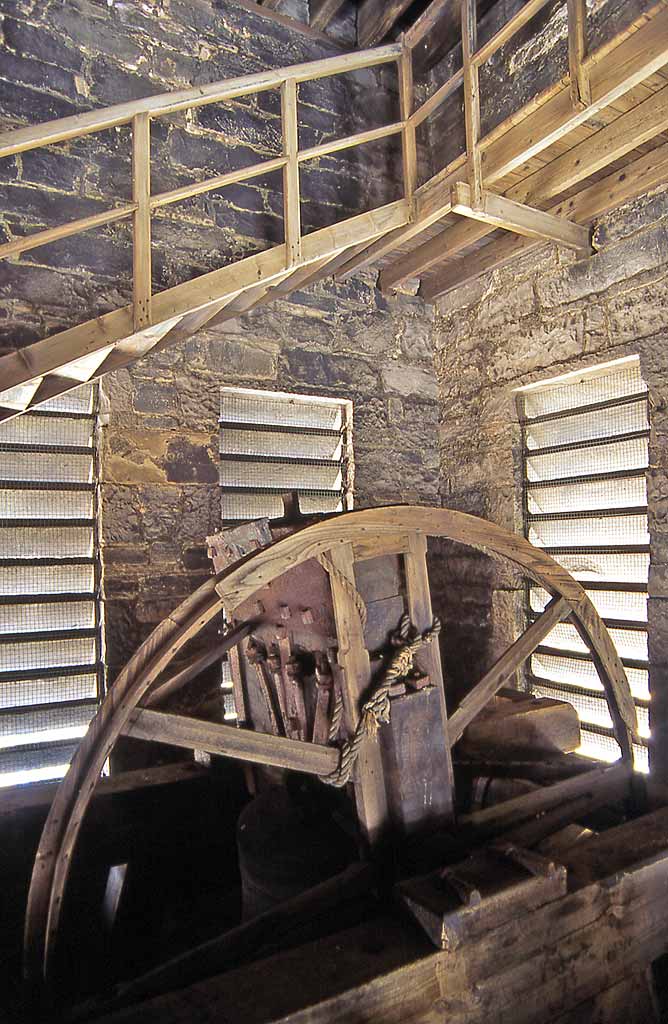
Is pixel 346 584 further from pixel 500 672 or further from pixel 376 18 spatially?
pixel 376 18

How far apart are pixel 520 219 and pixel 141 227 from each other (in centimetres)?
212

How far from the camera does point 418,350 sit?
5121 mm

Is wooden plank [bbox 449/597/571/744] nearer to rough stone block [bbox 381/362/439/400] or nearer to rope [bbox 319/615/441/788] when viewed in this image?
rope [bbox 319/615/441/788]

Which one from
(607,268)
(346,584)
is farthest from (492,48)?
(346,584)

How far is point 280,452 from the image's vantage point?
14.9ft

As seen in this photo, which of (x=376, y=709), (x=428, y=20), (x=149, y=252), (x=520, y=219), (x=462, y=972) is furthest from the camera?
(x=428, y=20)

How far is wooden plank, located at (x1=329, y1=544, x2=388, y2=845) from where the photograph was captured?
6.92ft

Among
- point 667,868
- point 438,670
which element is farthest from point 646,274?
point 667,868

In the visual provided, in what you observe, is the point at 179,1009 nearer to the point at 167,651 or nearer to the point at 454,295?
the point at 167,651

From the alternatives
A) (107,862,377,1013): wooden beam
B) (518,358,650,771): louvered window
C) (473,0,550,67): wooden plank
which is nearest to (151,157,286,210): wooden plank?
(473,0,550,67): wooden plank

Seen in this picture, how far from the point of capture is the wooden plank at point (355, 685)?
211 centimetres

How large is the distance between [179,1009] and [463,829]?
1.14m

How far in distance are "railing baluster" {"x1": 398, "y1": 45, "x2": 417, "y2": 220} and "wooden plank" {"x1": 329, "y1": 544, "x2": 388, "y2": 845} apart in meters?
2.61

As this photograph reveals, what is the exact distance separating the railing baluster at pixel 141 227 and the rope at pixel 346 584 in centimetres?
163
